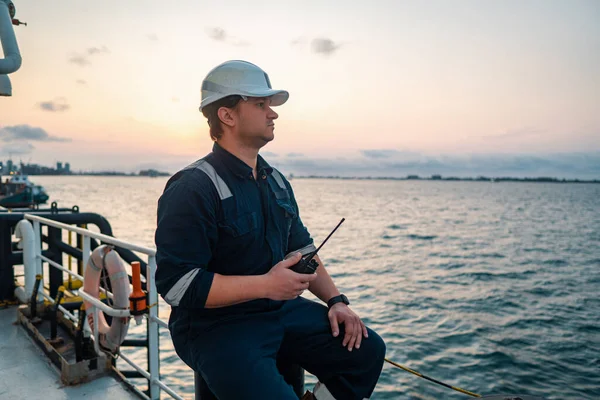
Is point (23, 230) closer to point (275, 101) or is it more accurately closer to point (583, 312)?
point (275, 101)

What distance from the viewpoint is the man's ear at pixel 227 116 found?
6.79ft

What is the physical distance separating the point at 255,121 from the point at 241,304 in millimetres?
877

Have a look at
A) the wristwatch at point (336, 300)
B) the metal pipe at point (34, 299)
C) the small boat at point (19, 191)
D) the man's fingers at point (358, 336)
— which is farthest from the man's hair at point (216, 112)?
the small boat at point (19, 191)

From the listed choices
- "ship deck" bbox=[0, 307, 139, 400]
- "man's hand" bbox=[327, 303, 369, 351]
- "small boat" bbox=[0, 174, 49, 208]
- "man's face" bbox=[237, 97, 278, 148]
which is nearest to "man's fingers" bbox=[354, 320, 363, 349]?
"man's hand" bbox=[327, 303, 369, 351]

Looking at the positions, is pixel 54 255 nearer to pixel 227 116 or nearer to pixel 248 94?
pixel 227 116

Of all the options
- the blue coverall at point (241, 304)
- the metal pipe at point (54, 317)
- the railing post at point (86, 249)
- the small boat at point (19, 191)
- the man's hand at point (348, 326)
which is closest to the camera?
the blue coverall at point (241, 304)

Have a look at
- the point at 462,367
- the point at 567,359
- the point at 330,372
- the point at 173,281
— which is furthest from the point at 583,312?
the point at 173,281

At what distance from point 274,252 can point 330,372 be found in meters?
0.68

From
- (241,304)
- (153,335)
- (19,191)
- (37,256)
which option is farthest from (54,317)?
(19,191)

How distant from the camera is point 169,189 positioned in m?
1.87

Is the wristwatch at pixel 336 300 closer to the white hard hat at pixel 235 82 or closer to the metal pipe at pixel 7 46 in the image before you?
the white hard hat at pixel 235 82

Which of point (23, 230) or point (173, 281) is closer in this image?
point (173, 281)

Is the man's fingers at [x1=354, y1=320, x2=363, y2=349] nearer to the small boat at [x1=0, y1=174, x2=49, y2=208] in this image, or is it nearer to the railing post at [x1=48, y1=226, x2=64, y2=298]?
the railing post at [x1=48, y1=226, x2=64, y2=298]

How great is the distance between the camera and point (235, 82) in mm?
2033
